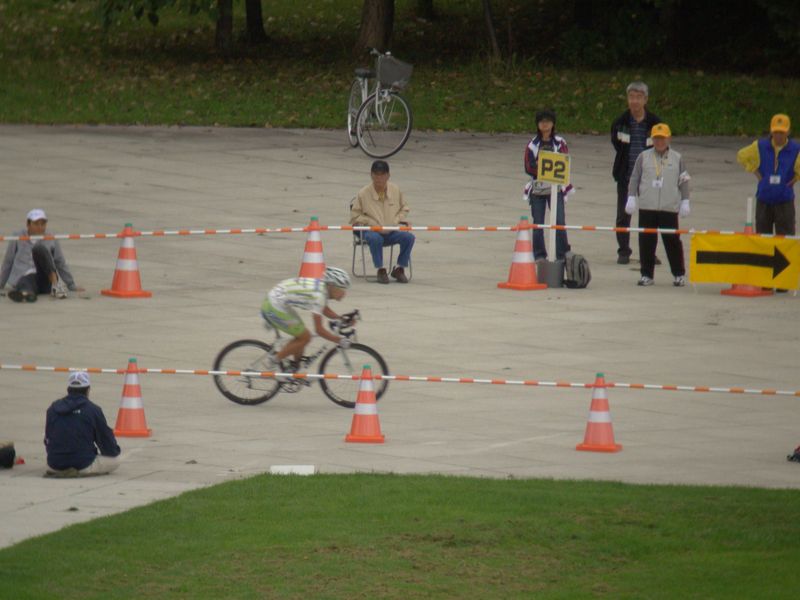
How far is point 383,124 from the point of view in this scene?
96.2 ft

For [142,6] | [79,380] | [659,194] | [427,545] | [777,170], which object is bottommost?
[427,545]

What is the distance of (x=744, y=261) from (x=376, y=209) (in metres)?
Result: 4.31

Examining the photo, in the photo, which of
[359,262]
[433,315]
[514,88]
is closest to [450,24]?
[514,88]

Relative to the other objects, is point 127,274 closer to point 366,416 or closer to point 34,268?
point 34,268

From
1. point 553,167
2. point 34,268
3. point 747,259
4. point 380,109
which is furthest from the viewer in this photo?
point 380,109

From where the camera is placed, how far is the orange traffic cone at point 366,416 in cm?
1339

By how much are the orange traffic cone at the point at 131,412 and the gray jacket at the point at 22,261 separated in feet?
18.3

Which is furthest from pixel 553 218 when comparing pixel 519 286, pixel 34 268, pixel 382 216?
pixel 34 268

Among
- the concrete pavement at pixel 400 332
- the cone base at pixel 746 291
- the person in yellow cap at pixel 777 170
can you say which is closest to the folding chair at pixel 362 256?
the concrete pavement at pixel 400 332

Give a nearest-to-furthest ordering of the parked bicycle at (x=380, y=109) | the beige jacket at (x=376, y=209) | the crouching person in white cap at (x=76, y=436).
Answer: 1. the crouching person in white cap at (x=76, y=436)
2. the beige jacket at (x=376, y=209)
3. the parked bicycle at (x=380, y=109)

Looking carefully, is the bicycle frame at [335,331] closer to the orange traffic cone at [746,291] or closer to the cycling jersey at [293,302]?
the cycling jersey at [293,302]

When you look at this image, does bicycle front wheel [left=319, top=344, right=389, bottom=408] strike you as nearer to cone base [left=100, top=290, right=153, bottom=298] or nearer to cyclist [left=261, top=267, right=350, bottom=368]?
cyclist [left=261, top=267, right=350, bottom=368]

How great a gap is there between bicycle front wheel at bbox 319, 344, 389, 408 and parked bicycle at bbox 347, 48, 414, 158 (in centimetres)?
1355

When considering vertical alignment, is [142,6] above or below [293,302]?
above
